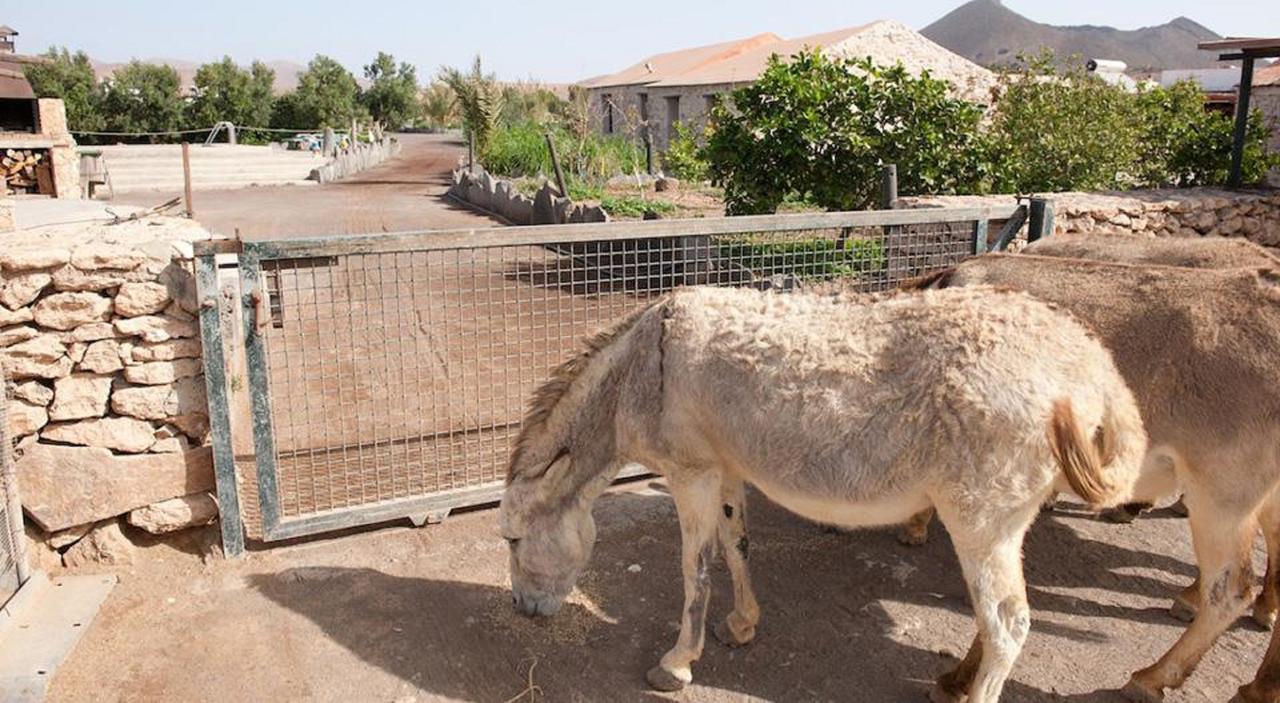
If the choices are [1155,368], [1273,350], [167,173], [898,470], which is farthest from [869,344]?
[167,173]

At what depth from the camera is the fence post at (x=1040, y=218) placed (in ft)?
21.3

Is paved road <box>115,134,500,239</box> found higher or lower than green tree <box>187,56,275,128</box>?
lower

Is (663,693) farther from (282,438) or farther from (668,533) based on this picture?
(282,438)

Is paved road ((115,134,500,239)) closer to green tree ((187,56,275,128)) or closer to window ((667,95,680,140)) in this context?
window ((667,95,680,140))

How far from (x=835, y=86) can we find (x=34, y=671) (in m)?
10.7

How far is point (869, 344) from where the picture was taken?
3.39 meters

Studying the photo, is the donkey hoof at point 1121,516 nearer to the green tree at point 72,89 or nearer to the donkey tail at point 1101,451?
the donkey tail at point 1101,451

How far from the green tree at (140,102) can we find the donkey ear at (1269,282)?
5213cm

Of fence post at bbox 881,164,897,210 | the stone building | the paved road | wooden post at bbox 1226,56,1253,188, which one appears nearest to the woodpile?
the paved road

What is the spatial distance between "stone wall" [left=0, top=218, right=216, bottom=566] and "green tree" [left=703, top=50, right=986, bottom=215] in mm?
8709

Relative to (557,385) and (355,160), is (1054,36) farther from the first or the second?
(557,385)

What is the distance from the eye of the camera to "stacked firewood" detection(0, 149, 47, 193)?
19828 mm

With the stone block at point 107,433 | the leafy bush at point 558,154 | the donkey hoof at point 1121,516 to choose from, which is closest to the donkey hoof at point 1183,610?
the donkey hoof at point 1121,516

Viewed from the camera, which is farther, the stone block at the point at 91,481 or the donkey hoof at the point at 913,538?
the donkey hoof at the point at 913,538
